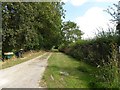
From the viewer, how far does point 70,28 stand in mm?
96812

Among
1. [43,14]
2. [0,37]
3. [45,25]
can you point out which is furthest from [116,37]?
[45,25]

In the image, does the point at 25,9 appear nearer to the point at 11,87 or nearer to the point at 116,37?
the point at 116,37

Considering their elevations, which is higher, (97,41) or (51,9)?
(51,9)

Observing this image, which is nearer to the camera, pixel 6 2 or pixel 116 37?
pixel 116 37

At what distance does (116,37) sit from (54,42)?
6359 centimetres

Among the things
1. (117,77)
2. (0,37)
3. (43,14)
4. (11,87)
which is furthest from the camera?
(43,14)

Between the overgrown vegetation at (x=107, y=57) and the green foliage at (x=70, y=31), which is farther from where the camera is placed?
the green foliage at (x=70, y=31)

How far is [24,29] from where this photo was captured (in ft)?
113

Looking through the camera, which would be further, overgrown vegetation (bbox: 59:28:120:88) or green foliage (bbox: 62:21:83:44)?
green foliage (bbox: 62:21:83:44)

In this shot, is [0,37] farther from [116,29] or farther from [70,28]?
[70,28]

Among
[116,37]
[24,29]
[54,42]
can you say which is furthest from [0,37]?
[54,42]

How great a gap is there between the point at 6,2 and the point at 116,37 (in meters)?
18.0

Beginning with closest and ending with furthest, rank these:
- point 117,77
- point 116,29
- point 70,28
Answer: point 117,77
point 116,29
point 70,28

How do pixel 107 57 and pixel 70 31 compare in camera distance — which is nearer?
pixel 107 57
